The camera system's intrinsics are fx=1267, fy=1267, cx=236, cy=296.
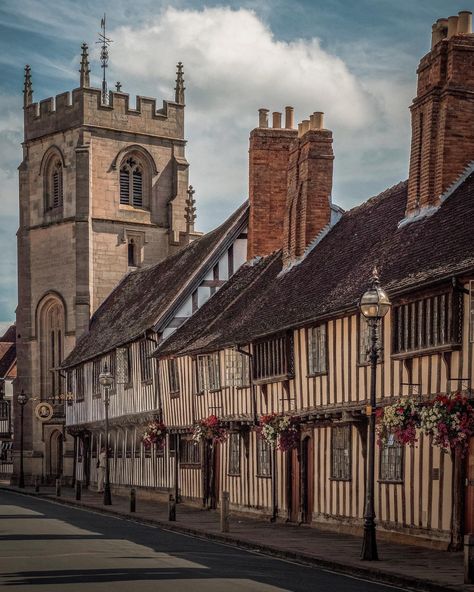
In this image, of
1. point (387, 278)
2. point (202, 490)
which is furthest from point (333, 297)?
point (202, 490)

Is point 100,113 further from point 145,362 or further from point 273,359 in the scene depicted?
point 273,359

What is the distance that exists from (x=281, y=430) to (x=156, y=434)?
11.8 meters

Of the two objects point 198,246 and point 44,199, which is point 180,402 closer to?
point 198,246

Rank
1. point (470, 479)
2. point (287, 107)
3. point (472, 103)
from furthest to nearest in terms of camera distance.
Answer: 1. point (287, 107)
2. point (472, 103)
3. point (470, 479)

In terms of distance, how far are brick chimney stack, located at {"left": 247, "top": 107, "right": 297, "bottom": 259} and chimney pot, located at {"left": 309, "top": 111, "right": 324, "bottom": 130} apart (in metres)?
4.91

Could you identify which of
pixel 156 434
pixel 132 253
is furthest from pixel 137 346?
pixel 132 253

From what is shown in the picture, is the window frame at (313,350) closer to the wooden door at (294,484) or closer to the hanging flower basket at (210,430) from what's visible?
the wooden door at (294,484)

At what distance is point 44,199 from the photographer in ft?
208

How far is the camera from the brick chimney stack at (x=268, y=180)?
3706 centimetres

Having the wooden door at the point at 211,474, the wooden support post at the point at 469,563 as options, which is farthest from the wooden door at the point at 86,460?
the wooden support post at the point at 469,563

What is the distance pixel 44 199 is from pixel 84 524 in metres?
37.8

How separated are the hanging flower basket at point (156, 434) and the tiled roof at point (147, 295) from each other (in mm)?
3204

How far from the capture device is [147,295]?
4862cm

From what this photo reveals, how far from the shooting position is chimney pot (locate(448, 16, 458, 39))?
82.2 ft
